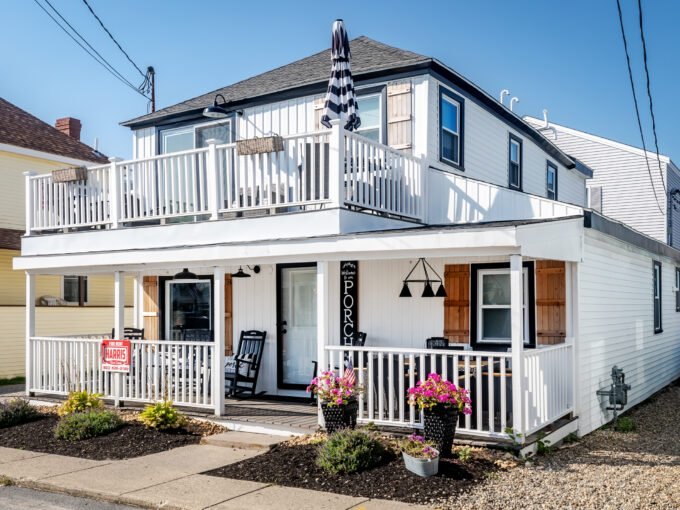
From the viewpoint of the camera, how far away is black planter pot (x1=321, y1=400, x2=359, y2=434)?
8422mm

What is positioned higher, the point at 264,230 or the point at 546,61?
the point at 546,61

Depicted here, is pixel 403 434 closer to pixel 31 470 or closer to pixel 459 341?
pixel 459 341

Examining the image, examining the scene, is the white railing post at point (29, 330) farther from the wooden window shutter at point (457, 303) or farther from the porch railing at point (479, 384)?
the wooden window shutter at point (457, 303)

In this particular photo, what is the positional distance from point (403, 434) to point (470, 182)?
429cm

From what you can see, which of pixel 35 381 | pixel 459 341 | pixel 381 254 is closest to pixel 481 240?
pixel 381 254

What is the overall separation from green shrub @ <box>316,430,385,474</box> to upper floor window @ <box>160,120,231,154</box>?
24.3ft

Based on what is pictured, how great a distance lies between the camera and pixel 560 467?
7.84 metres

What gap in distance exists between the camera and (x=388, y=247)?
8719mm

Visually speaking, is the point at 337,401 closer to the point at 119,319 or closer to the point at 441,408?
the point at 441,408


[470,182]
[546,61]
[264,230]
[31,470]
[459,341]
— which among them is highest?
[546,61]

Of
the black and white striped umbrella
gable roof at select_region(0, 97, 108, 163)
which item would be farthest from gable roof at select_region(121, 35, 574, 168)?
gable roof at select_region(0, 97, 108, 163)

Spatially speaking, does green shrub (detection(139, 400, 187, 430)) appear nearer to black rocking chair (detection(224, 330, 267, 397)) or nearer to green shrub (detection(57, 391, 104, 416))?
green shrub (detection(57, 391, 104, 416))

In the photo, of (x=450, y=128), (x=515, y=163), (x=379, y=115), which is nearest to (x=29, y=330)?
(x=379, y=115)

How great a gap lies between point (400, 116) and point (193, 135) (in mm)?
4447
